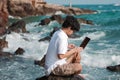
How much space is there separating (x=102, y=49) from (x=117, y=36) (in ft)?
27.2

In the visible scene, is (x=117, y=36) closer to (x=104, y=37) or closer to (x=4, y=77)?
(x=104, y=37)

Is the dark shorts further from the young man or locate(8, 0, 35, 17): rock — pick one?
locate(8, 0, 35, 17): rock

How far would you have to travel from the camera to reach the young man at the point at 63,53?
6875 mm

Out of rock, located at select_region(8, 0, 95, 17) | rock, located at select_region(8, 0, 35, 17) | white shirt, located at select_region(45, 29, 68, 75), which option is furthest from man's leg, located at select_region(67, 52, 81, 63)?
rock, located at select_region(8, 0, 95, 17)

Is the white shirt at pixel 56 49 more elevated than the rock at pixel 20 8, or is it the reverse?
the white shirt at pixel 56 49

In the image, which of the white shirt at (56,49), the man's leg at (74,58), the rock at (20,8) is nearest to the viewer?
the white shirt at (56,49)

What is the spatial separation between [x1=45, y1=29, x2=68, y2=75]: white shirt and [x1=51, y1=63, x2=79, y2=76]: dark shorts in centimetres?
8

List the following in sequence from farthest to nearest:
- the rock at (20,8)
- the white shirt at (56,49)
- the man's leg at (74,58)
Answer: the rock at (20,8), the man's leg at (74,58), the white shirt at (56,49)

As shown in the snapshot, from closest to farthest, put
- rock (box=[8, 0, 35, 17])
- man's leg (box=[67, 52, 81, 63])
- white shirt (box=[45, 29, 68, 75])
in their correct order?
white shirt (box=[45, 29, 68, 75]) < man's leg (box=[67, 52, 81, 63]) < rock (box=[8, 0, 35, 17])

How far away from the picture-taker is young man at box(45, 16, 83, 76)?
22.6 feet

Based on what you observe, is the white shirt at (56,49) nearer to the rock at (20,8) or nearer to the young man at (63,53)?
the young man at (63,53)

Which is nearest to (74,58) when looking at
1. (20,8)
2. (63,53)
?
(63,53)

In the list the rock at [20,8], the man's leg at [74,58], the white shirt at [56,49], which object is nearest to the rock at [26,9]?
the rock at [20,8]

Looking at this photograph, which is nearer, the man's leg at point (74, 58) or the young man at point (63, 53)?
the young man at point (63, 53)
